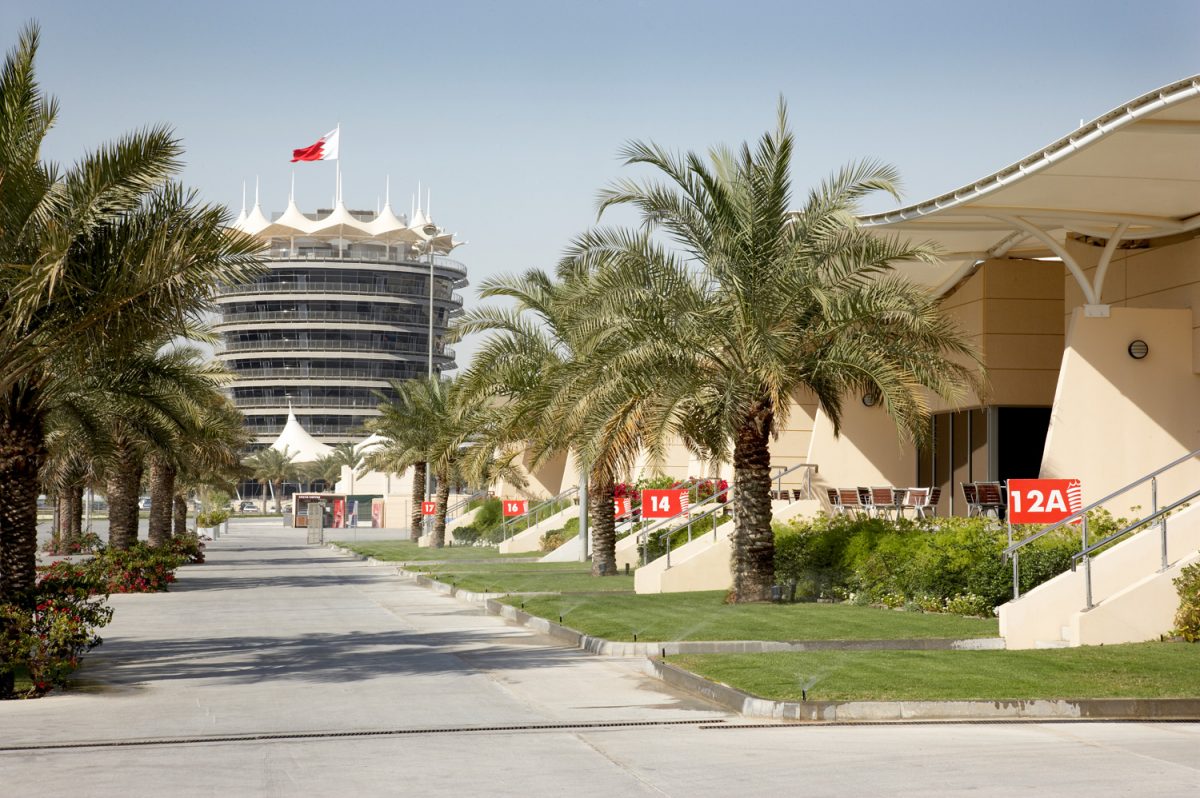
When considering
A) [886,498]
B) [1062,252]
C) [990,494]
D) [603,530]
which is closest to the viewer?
[990,494]

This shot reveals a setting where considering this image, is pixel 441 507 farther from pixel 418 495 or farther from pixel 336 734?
pixel 336 734

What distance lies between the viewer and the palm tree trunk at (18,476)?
1761 cm

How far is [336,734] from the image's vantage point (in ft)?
35.6

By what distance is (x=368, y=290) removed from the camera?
16588 cm

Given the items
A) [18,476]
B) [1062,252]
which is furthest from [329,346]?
[18,476]

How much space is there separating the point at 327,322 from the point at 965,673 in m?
156

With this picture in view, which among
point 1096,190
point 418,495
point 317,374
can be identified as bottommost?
point 418,495

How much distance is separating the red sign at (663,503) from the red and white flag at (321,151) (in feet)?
285

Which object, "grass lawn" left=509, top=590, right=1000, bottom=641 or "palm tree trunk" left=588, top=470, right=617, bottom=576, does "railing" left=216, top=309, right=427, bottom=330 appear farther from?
"grass lawn" left=509, top=590, right=1000, bottom=641

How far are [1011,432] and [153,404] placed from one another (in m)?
18.3

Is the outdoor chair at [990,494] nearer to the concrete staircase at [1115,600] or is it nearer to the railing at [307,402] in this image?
the concrete staircase at [1115,600]

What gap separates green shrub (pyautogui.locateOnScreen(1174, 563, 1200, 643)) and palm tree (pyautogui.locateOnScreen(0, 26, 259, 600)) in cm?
1080

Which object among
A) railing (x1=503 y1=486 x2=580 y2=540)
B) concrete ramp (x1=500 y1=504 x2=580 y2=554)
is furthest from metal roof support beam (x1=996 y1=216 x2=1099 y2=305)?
railing (x1=503 y1=486 x2=580 y2=540)

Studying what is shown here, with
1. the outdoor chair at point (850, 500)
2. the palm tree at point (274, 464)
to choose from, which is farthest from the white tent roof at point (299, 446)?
the outdoor chair at point (850, 500)
